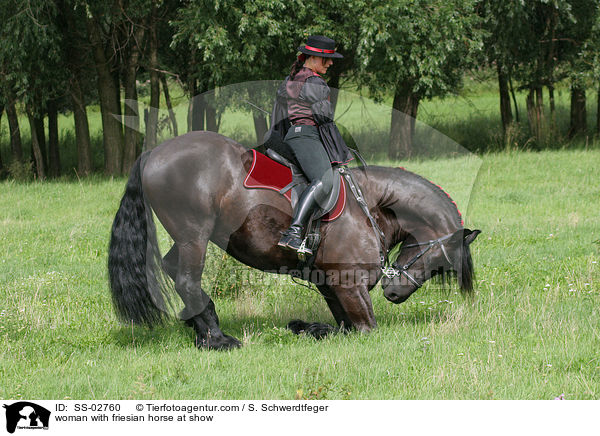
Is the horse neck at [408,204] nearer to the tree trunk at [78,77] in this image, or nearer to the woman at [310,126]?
the woman at [310,126]

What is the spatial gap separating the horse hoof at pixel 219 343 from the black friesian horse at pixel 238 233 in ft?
0.04

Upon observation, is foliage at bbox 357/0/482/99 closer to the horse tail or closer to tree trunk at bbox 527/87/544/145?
tree trunk at bbox 527/87/544/145

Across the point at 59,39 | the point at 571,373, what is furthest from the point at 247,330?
the point at 59,39

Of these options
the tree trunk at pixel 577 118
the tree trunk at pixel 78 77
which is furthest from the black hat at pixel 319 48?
the tree trunk at pixel 577 118

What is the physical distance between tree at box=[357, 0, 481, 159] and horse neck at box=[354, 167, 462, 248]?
11.5 meters

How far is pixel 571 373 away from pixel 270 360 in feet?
8.05

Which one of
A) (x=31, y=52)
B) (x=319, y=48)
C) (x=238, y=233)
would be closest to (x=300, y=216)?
(x=238, y=233)

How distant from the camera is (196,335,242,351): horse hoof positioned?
606cm

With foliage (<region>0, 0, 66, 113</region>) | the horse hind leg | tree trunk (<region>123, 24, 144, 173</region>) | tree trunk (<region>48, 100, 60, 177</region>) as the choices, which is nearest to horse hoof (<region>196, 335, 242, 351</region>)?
the horse hind leg

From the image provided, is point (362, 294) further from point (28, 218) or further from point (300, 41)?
point (300, 41)

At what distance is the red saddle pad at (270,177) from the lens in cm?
600

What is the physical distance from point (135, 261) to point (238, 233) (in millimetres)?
986

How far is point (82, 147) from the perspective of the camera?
20266mm
